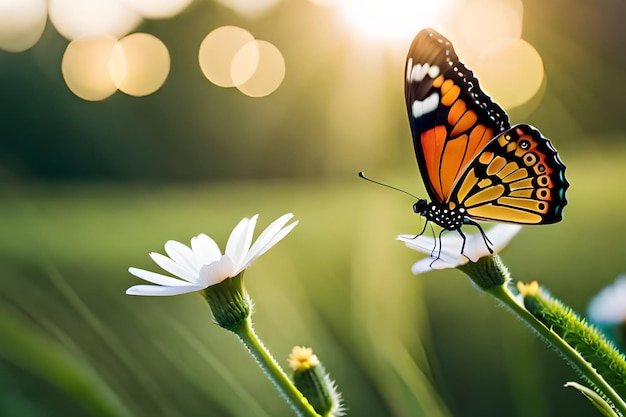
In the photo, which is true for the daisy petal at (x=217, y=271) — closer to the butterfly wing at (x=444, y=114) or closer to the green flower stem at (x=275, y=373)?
the green flower stem at (x=275, y=373)

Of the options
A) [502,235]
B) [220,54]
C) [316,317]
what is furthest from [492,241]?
[220,54]

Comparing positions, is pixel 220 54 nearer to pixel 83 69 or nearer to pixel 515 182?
pixel 83 69

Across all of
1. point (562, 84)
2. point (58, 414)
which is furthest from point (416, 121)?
point (562, 84)

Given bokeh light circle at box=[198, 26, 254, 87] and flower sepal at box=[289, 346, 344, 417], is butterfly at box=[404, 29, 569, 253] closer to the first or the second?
flower sepal at box=[289, 346, 344, 417]

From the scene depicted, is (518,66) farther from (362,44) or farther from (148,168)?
(148,168)

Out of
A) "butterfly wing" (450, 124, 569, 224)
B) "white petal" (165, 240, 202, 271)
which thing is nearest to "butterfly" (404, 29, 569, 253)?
"butterfly wing" (450, 124, 569, 224)

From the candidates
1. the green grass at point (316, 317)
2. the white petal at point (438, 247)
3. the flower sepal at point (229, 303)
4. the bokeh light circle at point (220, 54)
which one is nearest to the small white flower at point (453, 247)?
the white petal at point (438, 247)

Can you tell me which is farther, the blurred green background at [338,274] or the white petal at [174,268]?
the blurred green background at [338,274]
